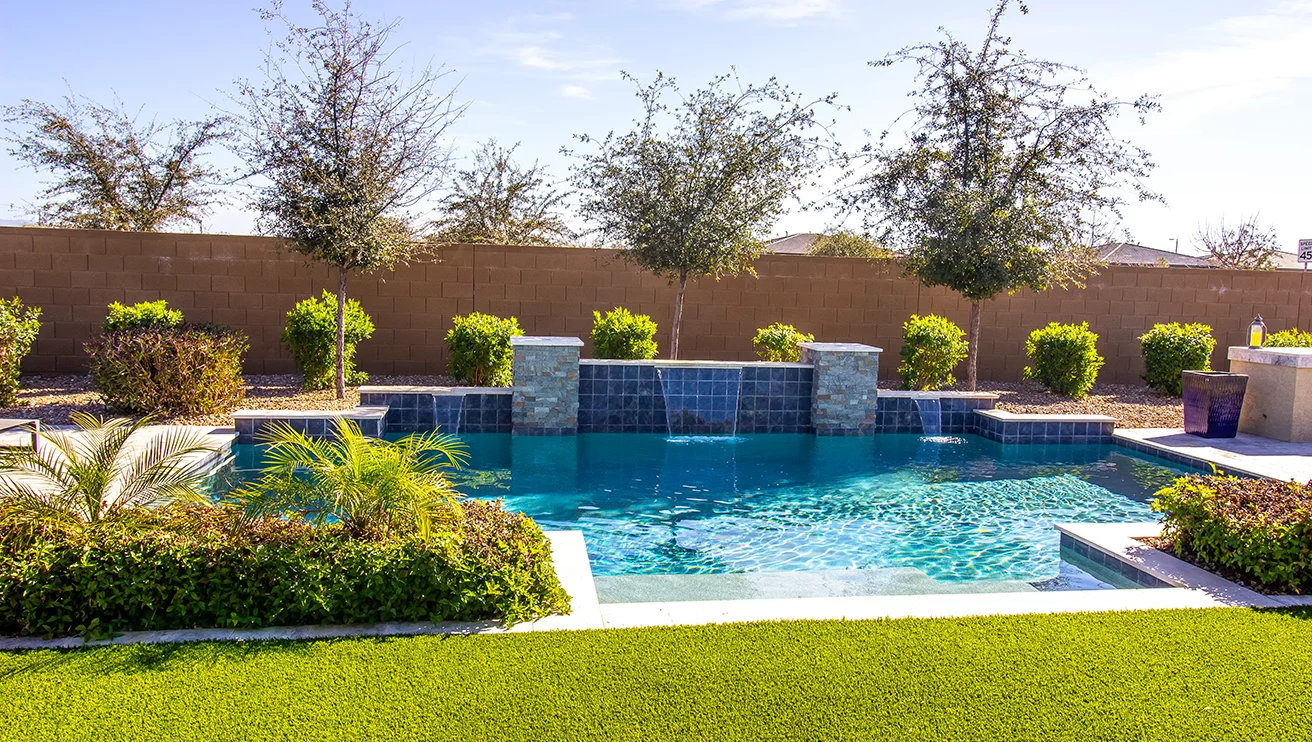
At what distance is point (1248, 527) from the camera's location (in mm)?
5082

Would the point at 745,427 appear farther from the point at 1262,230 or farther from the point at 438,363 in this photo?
the point at 1262,230

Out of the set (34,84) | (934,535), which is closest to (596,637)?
(934,535)

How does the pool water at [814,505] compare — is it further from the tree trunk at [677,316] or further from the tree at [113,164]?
the tree at [113,164]

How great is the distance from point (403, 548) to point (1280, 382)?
1053 centimetres

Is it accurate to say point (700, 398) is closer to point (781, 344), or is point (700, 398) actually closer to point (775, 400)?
point (775, 400)

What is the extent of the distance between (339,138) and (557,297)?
14.5ft

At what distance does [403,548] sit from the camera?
4285mm

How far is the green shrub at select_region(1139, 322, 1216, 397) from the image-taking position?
43.5 ft

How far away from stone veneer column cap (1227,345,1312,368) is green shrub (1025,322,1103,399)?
1.98m

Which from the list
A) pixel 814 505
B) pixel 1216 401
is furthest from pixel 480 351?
pixel 1216 401

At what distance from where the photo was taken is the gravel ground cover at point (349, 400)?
9688 millimetres

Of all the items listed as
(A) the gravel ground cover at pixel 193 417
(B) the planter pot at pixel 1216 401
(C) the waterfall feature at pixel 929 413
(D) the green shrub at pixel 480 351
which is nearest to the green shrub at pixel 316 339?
(A) the gravel ground cover at pixel 193 417

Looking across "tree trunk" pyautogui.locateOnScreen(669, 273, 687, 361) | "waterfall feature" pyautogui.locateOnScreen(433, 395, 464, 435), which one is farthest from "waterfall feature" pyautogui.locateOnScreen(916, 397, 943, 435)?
"waterfall feature" pyautogui.locateOnScreen(433, 395, 464, 435)

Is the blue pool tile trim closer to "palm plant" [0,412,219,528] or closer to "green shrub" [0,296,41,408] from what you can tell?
"palm plant" [0,412,219,528]
